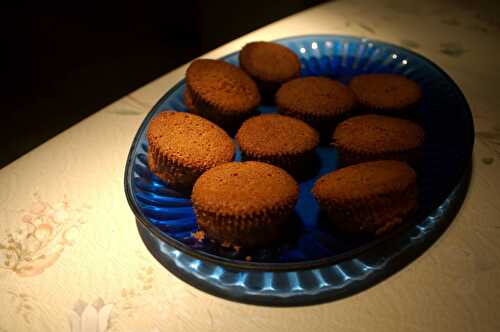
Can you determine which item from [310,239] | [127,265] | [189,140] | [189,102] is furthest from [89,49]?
[310,239]

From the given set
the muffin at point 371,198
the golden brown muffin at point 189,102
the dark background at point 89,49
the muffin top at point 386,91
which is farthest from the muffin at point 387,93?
the dark background at point 89,49

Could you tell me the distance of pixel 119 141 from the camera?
1.14m

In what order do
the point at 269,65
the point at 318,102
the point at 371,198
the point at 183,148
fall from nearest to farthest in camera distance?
the point at 371,198 → the point at 183,148 → the point at 318,102 → the point at 269,65

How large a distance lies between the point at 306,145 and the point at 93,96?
48.0 inches

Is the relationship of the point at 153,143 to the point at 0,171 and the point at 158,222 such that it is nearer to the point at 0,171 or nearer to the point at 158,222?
the point at 158,222

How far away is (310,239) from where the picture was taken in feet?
2.66

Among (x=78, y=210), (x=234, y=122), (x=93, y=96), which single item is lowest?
(x=93, y=96)

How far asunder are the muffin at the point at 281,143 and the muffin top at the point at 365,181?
0.13 meters

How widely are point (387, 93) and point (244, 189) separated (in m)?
0.50

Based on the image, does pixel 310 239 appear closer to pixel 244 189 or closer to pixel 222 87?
pixel 244 189

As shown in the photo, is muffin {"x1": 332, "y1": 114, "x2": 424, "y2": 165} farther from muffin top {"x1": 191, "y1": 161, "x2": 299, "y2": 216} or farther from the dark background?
the dark background

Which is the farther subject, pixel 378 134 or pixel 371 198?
pixel 378 134

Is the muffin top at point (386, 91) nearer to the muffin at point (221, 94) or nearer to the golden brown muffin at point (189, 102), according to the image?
the muffin at point (221, 94)

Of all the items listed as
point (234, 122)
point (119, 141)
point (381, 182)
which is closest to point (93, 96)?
point (119, 141)
